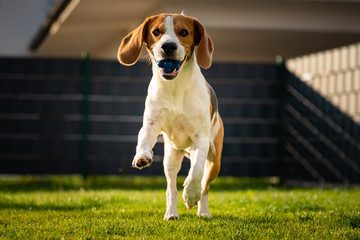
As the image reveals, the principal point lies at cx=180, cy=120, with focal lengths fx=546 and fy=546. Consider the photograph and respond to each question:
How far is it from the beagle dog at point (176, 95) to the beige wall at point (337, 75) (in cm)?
480

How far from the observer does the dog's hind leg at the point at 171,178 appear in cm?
406

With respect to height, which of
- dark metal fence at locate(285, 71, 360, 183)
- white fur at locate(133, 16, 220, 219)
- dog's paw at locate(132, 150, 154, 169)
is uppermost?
white fur at locate(133, 16, 220, 219)

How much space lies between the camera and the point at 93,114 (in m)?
9.34

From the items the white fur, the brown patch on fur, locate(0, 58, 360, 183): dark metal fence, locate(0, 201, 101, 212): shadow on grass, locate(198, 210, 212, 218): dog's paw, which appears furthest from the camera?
locate(0, 58, 360, 183): dark metal fence

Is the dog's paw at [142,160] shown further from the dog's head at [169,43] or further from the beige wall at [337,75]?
the beige wall at [337,75]

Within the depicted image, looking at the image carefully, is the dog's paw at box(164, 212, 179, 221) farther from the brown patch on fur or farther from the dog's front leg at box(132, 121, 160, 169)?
the brown patch on fur

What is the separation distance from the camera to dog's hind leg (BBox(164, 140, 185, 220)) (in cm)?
406

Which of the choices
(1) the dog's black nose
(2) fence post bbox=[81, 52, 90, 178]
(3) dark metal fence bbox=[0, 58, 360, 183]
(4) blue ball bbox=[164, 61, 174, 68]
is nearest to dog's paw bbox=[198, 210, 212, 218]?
(4) blue ball bbox=[164, 61, 174, 68]

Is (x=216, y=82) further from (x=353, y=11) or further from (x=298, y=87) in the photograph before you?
(x=353, y=11)

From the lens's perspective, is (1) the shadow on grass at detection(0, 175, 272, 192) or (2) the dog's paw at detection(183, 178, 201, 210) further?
(1) the shadow on grass at detection(0, 175, 272, 192)

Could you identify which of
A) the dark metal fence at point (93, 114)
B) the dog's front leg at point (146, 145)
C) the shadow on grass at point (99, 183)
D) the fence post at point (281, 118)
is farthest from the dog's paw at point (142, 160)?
the fence post at point (281, 118)

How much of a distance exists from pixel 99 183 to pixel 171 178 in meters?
5.04

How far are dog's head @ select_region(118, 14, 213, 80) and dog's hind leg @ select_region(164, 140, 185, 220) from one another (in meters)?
0.72

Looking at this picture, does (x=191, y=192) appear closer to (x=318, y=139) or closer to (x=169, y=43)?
(x=169, y=43)
